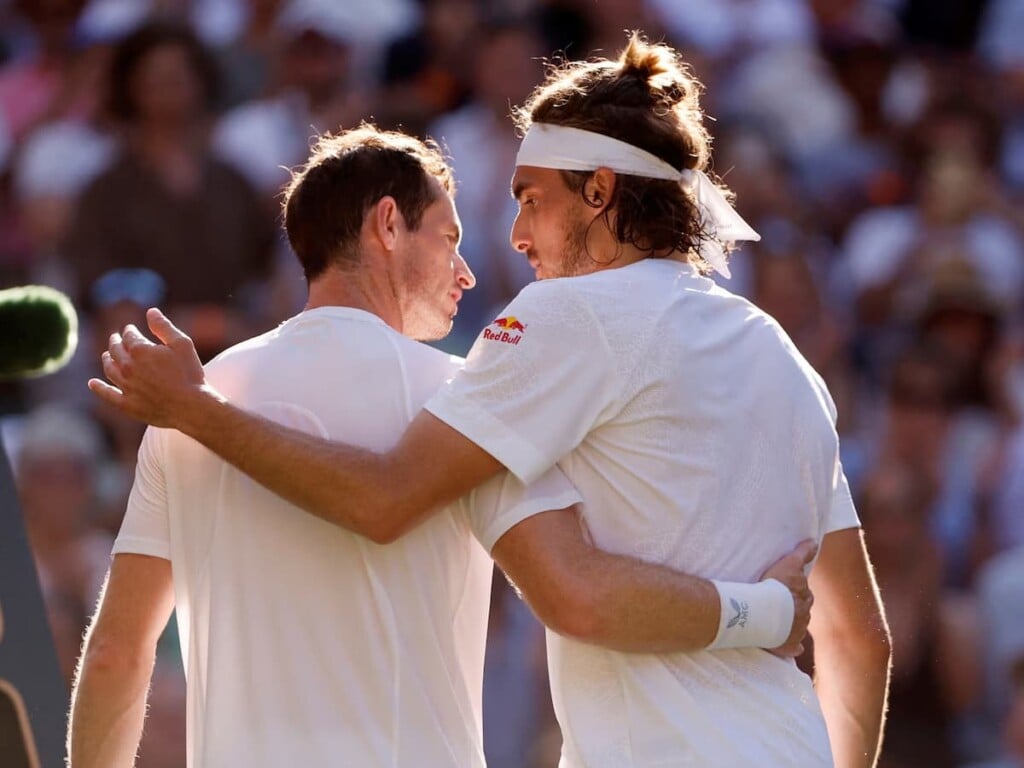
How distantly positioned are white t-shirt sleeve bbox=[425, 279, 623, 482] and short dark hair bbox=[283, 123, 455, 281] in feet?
1.38

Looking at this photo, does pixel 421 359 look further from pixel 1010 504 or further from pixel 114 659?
pixel 1010 504

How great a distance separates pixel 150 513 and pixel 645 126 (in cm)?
109

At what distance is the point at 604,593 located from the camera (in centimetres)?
274

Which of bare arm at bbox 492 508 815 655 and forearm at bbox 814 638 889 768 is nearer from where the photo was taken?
bare arm at bbox 492 508 815 655

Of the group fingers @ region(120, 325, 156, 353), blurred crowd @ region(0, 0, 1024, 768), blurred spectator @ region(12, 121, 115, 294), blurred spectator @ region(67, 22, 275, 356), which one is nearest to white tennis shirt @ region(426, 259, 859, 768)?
fingers @ region(120, 325, 156, 353)

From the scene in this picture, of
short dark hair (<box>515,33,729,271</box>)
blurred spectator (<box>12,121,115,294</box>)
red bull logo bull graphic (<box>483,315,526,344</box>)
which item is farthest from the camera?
blurred spectator (<box>12,121,115,294</box>)

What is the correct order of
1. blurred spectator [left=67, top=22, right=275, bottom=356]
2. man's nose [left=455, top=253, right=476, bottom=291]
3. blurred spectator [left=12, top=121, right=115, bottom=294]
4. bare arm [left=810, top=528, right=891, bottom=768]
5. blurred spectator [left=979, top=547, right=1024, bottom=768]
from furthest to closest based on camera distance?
blurred spectator [left=12, top=121, right=115, bottom=294] < blurred spectator [left=67, top=22, right=275, bottom=356] < blurred spectator [left=979, top=547, right=1024, bottom=768] < man's nose [left=455, top=253, right=476, bottom=291] < bare arm [left=810, top=528, right=891, bottom=768]

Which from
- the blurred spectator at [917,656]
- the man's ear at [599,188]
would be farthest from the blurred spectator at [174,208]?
the man's ear at [599,188]

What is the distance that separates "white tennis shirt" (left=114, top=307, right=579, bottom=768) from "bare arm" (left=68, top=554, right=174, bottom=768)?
38 millimetres

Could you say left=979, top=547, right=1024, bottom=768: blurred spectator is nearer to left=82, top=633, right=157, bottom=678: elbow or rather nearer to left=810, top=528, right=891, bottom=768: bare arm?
left=810, top=528, right=891, bottom=768: bare arm

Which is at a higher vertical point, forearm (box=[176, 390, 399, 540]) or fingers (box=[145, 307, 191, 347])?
fingers (box=[145, 307, 191, 347])

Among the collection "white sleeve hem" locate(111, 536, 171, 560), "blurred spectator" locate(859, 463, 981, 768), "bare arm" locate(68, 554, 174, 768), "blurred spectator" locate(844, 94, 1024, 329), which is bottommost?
"blurred spectator" locate(859, 463, 981, 768)

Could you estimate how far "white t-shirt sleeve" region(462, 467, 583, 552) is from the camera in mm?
2795

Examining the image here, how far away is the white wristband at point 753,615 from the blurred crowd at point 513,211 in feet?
10.4
